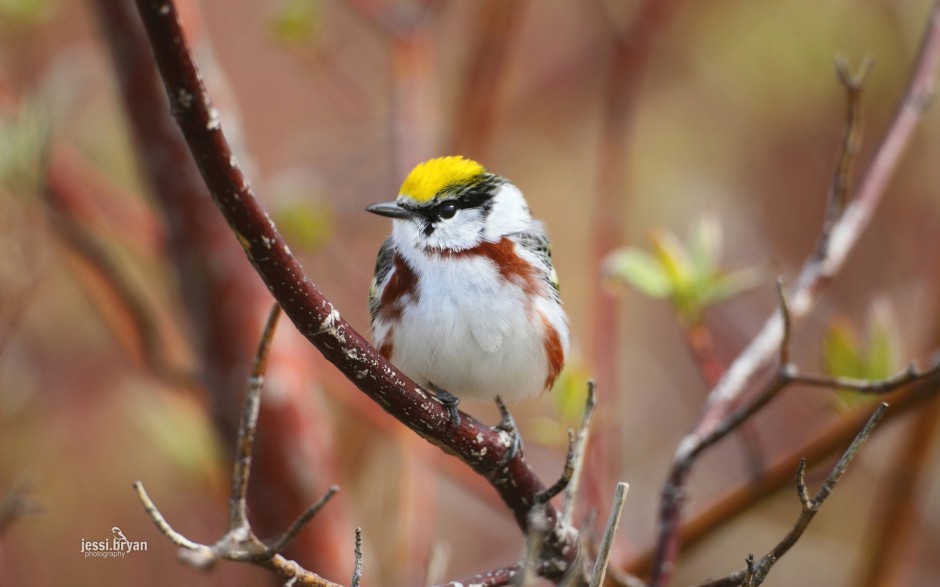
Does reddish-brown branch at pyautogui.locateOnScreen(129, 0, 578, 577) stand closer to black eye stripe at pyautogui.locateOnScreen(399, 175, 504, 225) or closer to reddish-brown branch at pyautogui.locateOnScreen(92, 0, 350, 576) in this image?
black eye stripe at pyautogui.locateOnScreen(399, 175, 504, 225)

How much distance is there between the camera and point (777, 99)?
523 cm

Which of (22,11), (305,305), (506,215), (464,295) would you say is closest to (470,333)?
(464,295)

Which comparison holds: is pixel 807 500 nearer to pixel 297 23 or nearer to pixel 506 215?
pixel 506 215

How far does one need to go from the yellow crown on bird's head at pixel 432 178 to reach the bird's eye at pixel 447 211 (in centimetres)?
5

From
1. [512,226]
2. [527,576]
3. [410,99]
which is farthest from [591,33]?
[527,576]

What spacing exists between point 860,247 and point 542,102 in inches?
82.7

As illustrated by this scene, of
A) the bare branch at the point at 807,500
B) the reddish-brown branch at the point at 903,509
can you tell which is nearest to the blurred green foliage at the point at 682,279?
the reddish-brown branch at the point at 903,509

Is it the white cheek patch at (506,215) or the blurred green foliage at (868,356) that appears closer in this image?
the blurred green foliage at (868,356)

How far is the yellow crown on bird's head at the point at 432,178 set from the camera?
2752mm

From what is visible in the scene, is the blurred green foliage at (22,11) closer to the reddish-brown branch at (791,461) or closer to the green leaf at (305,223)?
the green leaf at (305,223)

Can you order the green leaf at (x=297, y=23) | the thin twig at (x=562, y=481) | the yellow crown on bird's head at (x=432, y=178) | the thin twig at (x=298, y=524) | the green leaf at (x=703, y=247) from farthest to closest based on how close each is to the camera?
1. the green leaf at (x=297, y=23)
2. the yellow crown on bird's head at (x=432, y=178)
3. the green leaf at (x=703, y=247)
4. the thin twig at (x=562, y=481)
5. the thin twig at (x=298, y=524)

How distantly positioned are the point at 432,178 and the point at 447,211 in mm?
115

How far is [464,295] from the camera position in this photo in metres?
2.53

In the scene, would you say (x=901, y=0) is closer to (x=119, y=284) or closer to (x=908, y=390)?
(x=908, y=390)
